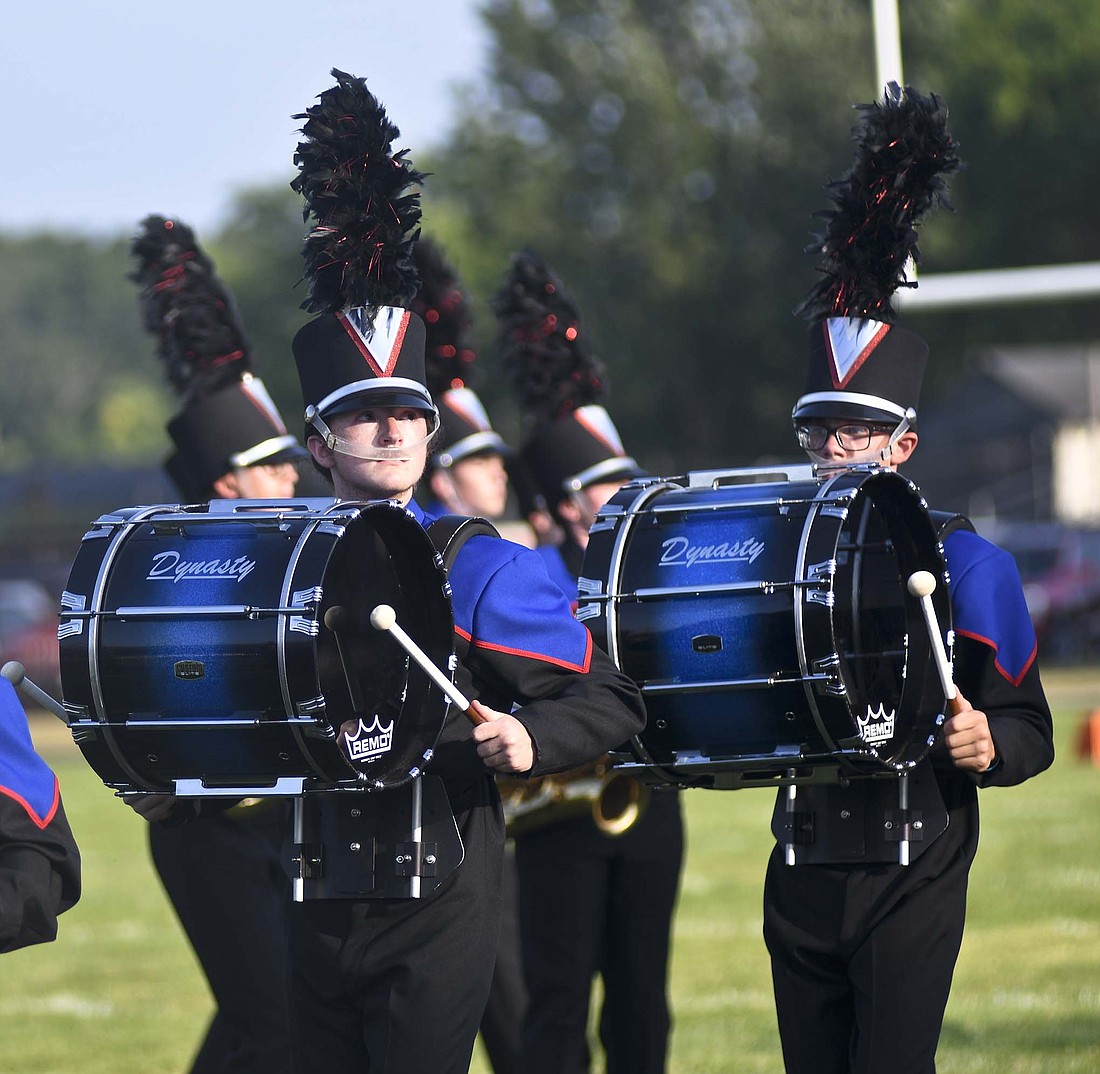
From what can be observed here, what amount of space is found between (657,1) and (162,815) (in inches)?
1802

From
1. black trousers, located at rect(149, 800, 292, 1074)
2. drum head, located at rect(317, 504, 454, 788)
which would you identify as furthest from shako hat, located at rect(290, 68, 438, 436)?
black trousers, located at rect(149, 800, 292, 1074)

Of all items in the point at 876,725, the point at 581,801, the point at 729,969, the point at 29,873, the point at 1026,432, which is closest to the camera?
the point at 29,873

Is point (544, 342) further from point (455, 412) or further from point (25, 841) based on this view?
point (25, 841)

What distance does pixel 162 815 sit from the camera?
4.57 metres

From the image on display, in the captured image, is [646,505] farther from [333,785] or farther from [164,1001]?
[164,1001]

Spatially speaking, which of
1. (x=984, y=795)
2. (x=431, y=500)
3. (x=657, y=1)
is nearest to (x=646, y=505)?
(x=431, y=500)

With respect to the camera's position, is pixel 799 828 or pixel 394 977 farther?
pixel 799 828

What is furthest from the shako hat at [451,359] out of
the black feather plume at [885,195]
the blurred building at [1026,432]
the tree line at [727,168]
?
the blurred building at [1026,432]

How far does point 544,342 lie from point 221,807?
283 centimetres

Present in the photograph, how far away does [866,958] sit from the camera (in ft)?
14.9

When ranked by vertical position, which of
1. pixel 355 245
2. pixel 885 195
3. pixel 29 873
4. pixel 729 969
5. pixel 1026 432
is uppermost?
pixel 1026 432

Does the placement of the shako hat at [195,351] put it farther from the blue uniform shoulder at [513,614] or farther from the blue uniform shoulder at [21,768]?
the blue uniform shoulder at [21,768]

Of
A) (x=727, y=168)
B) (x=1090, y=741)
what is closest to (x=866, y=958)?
(x=1090, y=741)

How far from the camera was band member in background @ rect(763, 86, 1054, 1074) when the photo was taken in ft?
14.8
